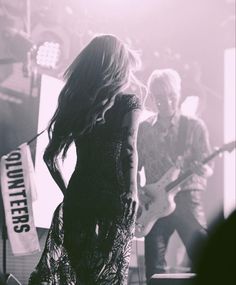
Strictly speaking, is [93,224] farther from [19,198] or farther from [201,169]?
[201,169]

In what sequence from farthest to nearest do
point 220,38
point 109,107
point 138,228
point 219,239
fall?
1. point 220,38
2. point 219,239
3. point 138,228
4. point 109,107

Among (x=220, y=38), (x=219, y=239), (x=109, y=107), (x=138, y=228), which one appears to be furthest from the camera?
(x=220, y=38)

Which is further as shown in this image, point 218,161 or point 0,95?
point 218,161

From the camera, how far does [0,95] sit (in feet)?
9.79

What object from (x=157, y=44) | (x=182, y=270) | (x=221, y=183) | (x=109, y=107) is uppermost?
(x=157, y=44)

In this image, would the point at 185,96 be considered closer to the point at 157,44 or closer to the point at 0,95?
the point at 157,44

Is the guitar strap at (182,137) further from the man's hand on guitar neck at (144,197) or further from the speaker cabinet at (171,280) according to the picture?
the speaker cabinet at (171,280)

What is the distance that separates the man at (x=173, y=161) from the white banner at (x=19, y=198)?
0.68 m

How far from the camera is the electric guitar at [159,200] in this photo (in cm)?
330

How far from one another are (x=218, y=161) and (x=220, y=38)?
821mm

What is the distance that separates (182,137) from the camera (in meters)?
3.51

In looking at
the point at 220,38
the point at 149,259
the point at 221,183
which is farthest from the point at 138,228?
the point at 220,38

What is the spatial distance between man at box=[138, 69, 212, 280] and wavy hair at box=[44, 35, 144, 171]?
0.34m

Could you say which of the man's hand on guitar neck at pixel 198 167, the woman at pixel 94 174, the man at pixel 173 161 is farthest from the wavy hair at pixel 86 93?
the man's hand on guitar neck at pixel 198 167
